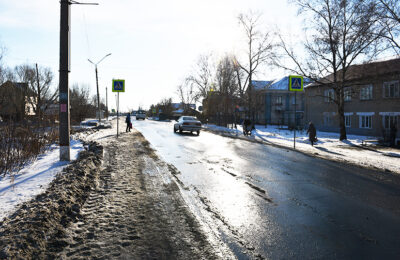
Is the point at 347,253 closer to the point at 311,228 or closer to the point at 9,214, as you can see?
the point at 311,228

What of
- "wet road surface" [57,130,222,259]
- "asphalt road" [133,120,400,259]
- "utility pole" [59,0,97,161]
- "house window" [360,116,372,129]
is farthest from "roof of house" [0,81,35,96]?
"house window" [360,116,372,129]

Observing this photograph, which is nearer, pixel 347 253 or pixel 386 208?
pixel 347 253

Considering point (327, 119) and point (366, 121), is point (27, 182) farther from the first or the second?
point (327, 119)

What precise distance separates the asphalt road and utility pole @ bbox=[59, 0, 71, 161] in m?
3.70

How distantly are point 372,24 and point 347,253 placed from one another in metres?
15.3

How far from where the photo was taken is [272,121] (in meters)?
57.0

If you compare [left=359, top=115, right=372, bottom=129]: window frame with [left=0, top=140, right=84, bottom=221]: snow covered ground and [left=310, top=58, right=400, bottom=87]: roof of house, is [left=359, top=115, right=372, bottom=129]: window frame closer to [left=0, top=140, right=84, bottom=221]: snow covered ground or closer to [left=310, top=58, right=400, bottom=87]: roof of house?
[left=310, top=58, right=400, bottom=87]: roof of house

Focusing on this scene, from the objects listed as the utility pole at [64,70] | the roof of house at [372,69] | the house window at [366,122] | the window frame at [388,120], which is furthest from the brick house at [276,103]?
the utility pole at [64,70]

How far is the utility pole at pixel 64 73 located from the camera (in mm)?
8547

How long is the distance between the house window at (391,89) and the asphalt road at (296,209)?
2021 cm

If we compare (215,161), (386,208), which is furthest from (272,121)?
(386,208)

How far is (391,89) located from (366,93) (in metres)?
3.00

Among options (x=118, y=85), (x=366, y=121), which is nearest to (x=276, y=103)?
(x=366, y=121)

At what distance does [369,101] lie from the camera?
27.0 m
